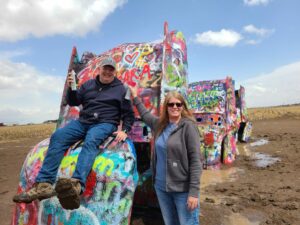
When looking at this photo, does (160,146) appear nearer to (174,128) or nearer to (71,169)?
(174,128)

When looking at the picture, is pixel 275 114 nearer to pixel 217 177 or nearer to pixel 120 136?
pixel 217 177

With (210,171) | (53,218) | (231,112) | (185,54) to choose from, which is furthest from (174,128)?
(231,112)

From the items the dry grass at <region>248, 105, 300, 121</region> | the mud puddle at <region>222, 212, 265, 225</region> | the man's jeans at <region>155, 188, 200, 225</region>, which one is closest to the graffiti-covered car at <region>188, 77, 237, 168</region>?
the mud puddle at <region>222, 212, 265, 225</region>

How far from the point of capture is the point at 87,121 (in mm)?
3826

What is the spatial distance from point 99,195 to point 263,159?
10220 mm

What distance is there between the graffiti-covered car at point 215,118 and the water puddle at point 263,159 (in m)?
0.98

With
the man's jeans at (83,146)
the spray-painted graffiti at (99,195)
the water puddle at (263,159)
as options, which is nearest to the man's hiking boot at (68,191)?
the man's jeans at (83,146)

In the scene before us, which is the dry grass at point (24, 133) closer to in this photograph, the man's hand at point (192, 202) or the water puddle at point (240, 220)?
the water puddle at point (240, 220)

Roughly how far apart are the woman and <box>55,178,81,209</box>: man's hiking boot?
855 mm

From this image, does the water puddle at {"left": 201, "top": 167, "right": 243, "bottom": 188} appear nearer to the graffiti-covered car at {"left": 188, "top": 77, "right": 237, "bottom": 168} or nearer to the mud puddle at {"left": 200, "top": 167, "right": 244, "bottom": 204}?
the mud puddle at {"left": 200, "top": 167, "right": 244, "bottom": 204}

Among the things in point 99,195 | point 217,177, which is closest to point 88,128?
point 99,195

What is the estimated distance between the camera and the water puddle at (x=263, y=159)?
11.1m

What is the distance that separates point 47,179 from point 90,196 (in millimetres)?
506

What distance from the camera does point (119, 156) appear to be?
369 cm
